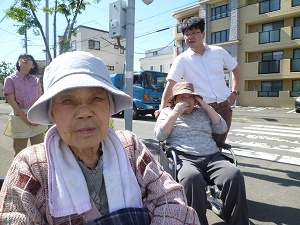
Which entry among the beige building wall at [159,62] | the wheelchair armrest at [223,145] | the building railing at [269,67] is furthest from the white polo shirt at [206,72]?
the beige building wall at [159,62]

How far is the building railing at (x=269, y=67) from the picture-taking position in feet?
60.0

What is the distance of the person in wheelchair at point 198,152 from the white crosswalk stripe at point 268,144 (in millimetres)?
2910

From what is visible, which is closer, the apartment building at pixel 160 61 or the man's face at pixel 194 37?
the man's face at pixel 194 37

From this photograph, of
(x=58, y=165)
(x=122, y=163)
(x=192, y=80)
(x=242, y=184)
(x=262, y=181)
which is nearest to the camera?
(x=58, y=165)

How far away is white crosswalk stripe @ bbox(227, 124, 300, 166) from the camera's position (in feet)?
16.3

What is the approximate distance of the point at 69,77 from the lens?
1.03m

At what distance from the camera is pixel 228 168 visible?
211cm

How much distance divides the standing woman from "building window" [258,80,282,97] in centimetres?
1905

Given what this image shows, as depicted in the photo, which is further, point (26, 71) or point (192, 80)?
point (26, 71)

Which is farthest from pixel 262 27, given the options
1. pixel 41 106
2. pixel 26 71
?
pixel 41 106

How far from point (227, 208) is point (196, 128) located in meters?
0.79

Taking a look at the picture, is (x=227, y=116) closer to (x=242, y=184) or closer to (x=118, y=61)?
(x=242, y=184)

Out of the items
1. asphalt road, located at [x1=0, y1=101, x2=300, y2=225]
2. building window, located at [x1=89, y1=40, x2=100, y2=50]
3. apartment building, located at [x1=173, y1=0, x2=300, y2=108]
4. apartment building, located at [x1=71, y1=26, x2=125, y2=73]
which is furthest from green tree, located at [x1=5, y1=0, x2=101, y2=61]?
building window, located at [x1=89, y1=40, x2=100, y2=50]

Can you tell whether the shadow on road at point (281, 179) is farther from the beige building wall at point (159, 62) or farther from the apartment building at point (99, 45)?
the beige building wall at point (159, 62)
